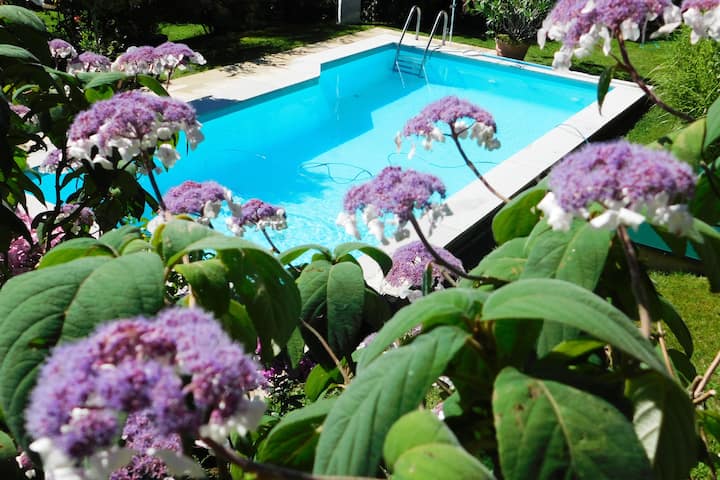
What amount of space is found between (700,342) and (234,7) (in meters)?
11.2

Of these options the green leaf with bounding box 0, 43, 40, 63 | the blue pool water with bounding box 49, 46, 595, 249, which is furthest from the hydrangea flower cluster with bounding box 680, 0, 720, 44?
the blue pool water with bounding box 49, 46, 595, 249

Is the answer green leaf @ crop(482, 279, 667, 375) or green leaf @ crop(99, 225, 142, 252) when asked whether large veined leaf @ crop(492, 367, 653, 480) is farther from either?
green leaf @ crop(99, 225, 142, 252)

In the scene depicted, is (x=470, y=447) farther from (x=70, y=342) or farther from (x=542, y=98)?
(x=542, y=98)

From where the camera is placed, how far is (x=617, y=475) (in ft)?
1.73

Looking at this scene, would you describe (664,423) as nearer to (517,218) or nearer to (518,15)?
(517,218)

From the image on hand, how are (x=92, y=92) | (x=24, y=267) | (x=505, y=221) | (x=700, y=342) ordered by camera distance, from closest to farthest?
(x=505, y=221)
(x=92, y=92)
(x=24, y=267)
(x=700, y=342)

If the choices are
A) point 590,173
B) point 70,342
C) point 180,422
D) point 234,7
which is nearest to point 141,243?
point 70,342

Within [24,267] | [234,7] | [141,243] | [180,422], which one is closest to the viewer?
[180,422]

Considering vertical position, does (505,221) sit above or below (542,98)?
above

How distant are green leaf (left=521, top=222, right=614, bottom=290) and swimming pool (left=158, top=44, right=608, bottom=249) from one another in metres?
4.51

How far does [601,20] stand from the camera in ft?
3.49

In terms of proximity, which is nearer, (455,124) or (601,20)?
(601,20)

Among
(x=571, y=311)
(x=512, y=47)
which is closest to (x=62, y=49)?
(x=571, y=311)

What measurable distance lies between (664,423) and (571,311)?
18 cm
